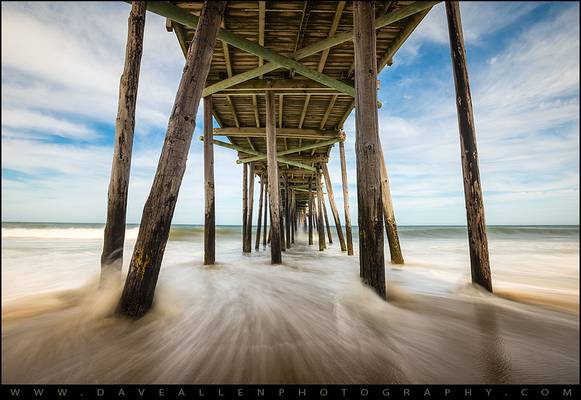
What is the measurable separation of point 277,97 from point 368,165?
4.77 meters

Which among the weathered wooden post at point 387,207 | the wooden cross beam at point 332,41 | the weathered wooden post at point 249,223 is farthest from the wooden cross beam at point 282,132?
the weathered wooden post at point 387,207

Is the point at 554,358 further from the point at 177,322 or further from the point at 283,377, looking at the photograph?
the point at 177,322

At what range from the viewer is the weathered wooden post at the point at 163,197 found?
71.9 inches

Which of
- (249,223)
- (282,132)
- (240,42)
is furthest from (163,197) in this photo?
(249,223)

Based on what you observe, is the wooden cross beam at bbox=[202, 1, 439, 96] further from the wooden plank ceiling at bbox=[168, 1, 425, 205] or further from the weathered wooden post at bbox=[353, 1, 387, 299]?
the weathered wooden post at bbox=[353, 1, 387, 299]

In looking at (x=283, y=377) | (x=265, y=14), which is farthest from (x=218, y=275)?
(x=265, y=14)

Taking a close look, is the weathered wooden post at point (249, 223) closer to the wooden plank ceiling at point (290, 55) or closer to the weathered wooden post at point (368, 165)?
the wooden plank ceiling at point (290, 55)

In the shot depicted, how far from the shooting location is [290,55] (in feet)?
13.8

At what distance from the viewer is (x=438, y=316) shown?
2047mm

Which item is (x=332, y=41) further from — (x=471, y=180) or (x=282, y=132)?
(x=282, y=132)

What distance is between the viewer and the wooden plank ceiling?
12.5ft

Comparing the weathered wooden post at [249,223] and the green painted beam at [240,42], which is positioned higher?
the green painted beam at [240,42]

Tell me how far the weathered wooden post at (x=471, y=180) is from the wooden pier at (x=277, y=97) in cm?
1

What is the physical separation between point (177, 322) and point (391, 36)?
524 centimetres
